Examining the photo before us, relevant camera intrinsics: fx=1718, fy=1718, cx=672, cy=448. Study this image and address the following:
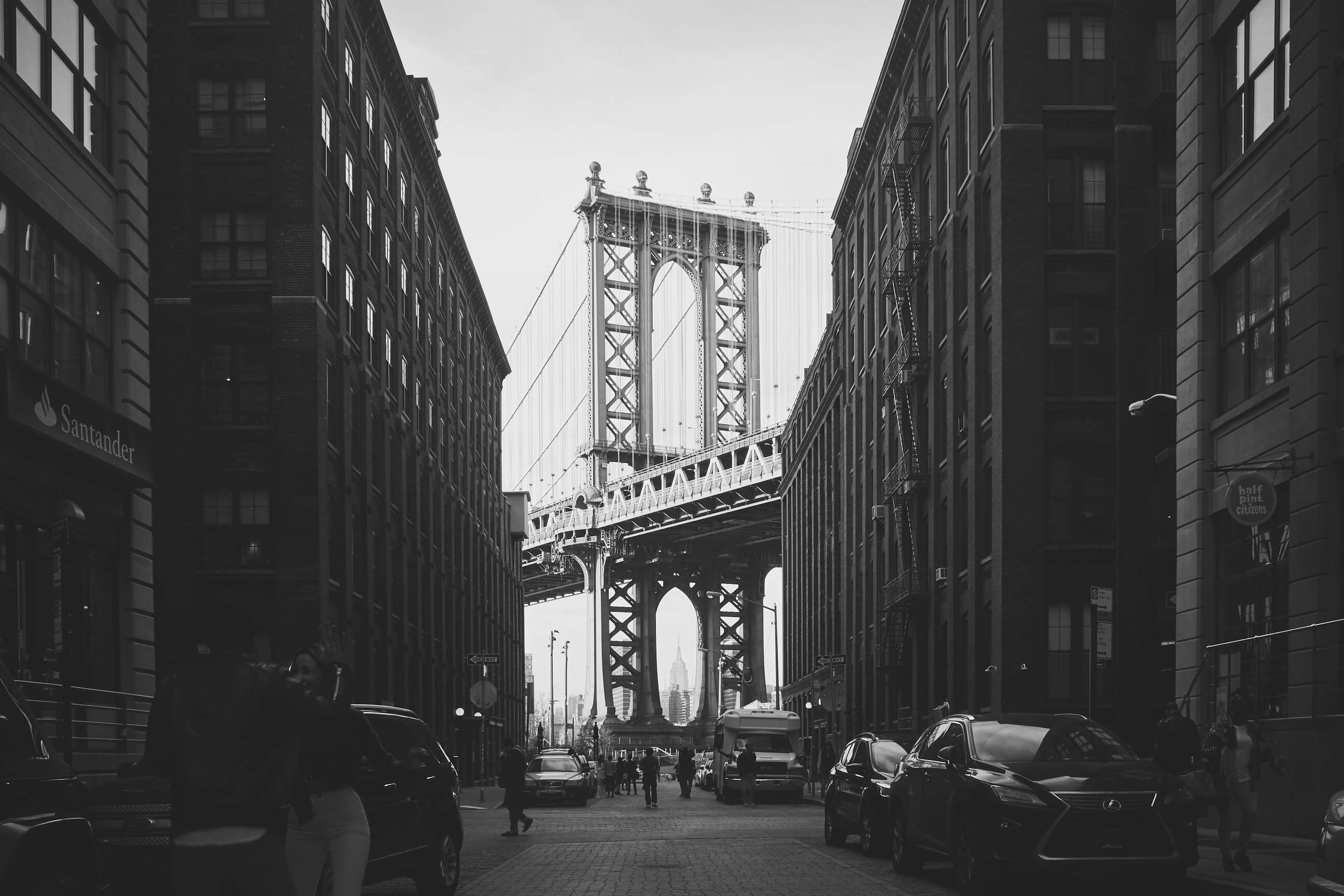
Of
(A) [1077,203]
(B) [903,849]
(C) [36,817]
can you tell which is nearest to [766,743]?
(A) [1077,203]

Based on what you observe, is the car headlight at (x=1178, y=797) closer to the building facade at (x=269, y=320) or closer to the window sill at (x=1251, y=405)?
the window sill at (x=1251, y=405)

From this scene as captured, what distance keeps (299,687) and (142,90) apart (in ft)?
69.7

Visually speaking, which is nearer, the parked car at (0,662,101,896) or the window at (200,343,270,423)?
the parked car at (0,662,101,896)

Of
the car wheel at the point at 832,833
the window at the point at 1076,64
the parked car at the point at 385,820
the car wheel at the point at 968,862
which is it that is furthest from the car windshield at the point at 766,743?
the parked car at the point at 385,820

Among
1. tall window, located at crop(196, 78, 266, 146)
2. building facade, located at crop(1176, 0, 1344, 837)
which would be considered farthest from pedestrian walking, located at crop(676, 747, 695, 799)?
building facade, located at crop(1176, 0, 1344, 837)

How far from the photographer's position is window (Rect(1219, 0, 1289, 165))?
73.6 ft

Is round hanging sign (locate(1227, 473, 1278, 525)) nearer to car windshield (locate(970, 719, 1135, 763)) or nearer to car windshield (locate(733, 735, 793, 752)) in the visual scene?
car windshield (locate(970, 719, 1135, 763))

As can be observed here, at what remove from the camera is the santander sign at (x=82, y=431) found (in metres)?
20.3

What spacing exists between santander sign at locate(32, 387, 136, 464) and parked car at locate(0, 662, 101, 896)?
45.6 feet

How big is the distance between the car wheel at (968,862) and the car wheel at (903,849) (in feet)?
6.65

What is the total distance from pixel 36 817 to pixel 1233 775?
509 inches

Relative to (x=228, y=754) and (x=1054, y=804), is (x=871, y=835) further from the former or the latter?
(x=228, y=754)

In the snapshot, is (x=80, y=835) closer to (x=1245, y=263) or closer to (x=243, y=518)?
(x=1245, y=263)

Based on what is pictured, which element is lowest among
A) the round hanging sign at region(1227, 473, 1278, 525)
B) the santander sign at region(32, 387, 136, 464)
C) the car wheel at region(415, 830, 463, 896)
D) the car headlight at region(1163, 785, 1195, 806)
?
the car wheel at region(415, 830, 463, 896)
